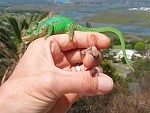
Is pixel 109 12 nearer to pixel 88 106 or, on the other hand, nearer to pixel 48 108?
pixel 88 106

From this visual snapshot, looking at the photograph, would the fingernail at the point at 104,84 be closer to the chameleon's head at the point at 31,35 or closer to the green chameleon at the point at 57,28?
the green chameleon at the point at 57,28

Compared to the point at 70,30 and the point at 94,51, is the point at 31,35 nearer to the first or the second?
the point at 70,30

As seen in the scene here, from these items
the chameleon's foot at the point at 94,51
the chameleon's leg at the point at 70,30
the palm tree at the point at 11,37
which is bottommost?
Answer: the palm tree at the point at 11,37

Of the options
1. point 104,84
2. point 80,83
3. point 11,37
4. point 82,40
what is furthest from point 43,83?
point 11,37

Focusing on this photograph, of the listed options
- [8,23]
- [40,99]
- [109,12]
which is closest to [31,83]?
[40,99]

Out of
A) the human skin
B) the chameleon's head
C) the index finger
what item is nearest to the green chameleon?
the chameleon's head

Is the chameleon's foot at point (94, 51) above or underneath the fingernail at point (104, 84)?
above

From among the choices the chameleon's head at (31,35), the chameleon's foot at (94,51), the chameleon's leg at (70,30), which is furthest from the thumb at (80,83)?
the chameleon's head at (31,35)
